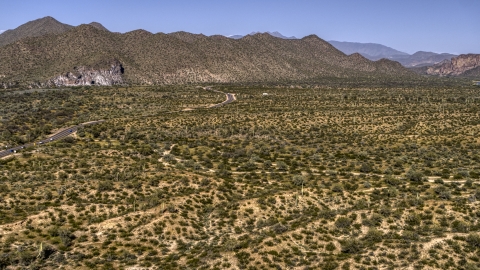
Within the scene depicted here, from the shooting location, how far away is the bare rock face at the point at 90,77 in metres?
181

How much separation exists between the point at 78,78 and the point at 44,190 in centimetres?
16498

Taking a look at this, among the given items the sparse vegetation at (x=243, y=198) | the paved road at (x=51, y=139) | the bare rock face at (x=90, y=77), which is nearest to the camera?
the sparse vegetation at (x=243, y=198)

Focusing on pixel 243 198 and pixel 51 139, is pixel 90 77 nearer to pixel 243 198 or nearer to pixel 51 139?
pixel 51 139

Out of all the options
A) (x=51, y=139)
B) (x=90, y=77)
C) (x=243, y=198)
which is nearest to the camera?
(x=243, y=198)

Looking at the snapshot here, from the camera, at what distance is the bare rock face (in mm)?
181000

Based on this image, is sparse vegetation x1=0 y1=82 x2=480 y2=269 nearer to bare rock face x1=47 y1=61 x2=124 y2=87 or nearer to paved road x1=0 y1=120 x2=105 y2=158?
paved road x1=0 y1=120 x2=105 y2=158

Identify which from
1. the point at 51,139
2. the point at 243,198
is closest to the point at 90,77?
the point at 51,139

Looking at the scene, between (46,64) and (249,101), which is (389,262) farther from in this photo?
(46,64)

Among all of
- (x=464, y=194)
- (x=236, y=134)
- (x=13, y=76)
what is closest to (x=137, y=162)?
(x=236, y=134)

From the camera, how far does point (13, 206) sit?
1331 inches

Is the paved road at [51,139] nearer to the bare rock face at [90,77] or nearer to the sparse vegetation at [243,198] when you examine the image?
the sparse vegetation at [243,198]

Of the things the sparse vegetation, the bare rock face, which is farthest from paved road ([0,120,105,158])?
the bare rock face

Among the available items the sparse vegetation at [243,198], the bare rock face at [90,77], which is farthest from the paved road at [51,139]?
the bare rock face at [90,77]

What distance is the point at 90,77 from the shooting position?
623 ft
